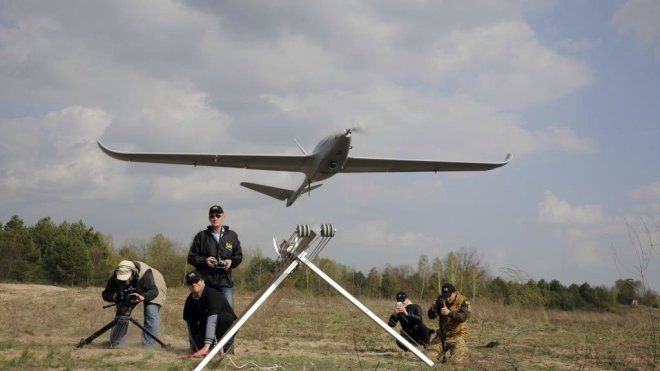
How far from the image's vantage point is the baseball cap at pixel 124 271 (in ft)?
24.2

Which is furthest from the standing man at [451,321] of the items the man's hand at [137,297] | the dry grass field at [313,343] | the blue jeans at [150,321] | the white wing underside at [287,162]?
the white wing underside at [287,162]

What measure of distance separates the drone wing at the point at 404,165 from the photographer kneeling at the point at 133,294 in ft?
38.7

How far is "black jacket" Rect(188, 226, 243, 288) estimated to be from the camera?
7.13 m

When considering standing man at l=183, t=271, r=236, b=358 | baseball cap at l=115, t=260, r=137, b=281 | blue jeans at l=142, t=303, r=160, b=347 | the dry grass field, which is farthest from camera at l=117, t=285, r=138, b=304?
standing man at l=183, t=271, r=236, b=358

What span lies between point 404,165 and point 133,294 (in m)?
13.6

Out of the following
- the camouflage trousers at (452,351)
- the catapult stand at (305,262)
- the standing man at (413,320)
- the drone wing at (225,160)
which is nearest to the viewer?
the catapult stand at (305,262)

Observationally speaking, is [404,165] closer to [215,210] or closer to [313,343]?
[313,343]

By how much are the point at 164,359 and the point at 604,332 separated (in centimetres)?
1139

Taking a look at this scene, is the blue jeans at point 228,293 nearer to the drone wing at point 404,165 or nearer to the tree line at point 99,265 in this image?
the drone wing at point 404,165

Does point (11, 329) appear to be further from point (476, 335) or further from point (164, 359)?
point (476, 335)

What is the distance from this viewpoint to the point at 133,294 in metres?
7.42

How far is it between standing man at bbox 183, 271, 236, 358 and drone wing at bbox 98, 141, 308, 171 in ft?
36.3

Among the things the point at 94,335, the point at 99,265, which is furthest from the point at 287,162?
the point at 99,265

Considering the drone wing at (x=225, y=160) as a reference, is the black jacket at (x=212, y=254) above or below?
below
